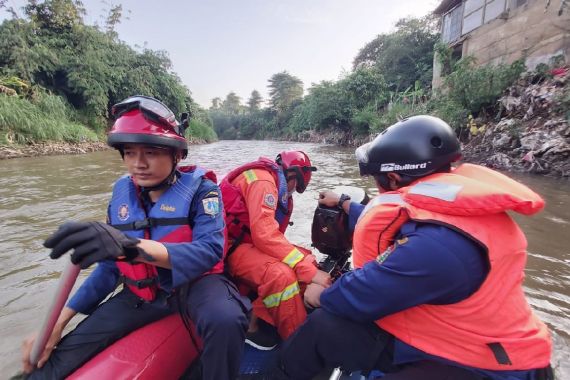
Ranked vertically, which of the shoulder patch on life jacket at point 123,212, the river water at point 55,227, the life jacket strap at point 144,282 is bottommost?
the river water at point 55,227

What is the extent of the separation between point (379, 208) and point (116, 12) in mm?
30278

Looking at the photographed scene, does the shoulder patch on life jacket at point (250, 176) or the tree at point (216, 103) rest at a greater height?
the tree at point (216, 103)

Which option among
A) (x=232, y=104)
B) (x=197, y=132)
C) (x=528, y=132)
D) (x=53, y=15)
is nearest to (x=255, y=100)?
(x=232, y=104)

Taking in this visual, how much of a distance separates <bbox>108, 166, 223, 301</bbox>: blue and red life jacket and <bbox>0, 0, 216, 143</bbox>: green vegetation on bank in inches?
486

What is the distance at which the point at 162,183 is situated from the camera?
5.89 feet

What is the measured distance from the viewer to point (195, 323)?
5.00 feet

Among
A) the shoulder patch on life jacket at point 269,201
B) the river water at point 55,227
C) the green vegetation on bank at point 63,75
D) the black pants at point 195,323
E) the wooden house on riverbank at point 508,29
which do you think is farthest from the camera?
the green vegetation on bank at point 63,75

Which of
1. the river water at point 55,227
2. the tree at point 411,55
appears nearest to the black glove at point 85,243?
the river water at point 55,227

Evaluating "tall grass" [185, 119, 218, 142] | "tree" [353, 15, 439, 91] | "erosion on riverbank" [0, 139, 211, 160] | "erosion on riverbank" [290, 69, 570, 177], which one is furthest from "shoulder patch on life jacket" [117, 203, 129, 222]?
"tall grass" [185, 119, 218, 142]

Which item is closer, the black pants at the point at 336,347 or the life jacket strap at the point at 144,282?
the black pants at the point at 336,347

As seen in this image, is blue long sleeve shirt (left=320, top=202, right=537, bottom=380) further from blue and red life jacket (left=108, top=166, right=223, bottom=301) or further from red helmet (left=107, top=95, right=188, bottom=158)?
red helmet (left=107, top=95, right=188, bottom=158)

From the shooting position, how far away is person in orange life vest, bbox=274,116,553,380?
1.15 metres

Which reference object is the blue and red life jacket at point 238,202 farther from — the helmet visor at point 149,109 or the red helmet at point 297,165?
the helmet visor at point 149,109

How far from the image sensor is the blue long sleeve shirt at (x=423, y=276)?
1.14m
